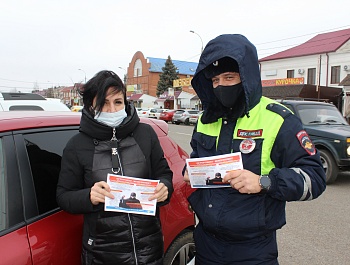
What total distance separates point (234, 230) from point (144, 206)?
501 millimetres

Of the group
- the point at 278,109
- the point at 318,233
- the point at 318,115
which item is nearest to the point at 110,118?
the point at 278,109

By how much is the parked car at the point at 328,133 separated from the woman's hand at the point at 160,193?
5.80m

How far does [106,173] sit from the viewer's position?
5.78 feet

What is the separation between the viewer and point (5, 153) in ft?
5.58

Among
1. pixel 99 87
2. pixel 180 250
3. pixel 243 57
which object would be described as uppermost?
pixel 243 57

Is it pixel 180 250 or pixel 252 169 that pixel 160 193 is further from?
pixel 180 250

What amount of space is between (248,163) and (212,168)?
7.6 inches

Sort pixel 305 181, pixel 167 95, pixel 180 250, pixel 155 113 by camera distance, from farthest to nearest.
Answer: pixel 167 95
pixel 155 113
pixel 180 250
pixel 305 181

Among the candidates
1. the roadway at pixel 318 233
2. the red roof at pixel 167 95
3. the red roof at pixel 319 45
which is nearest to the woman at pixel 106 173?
the roadway at pixel 318 233

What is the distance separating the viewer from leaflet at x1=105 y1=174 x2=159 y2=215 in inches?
66.5

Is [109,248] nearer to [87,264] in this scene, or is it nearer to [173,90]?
[87,264]

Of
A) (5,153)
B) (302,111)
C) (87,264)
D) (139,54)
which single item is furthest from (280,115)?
(139,54)

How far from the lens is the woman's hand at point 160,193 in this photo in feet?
5.91

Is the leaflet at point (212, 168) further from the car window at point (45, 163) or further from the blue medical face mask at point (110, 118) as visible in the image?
the car window at point (45, 163)
